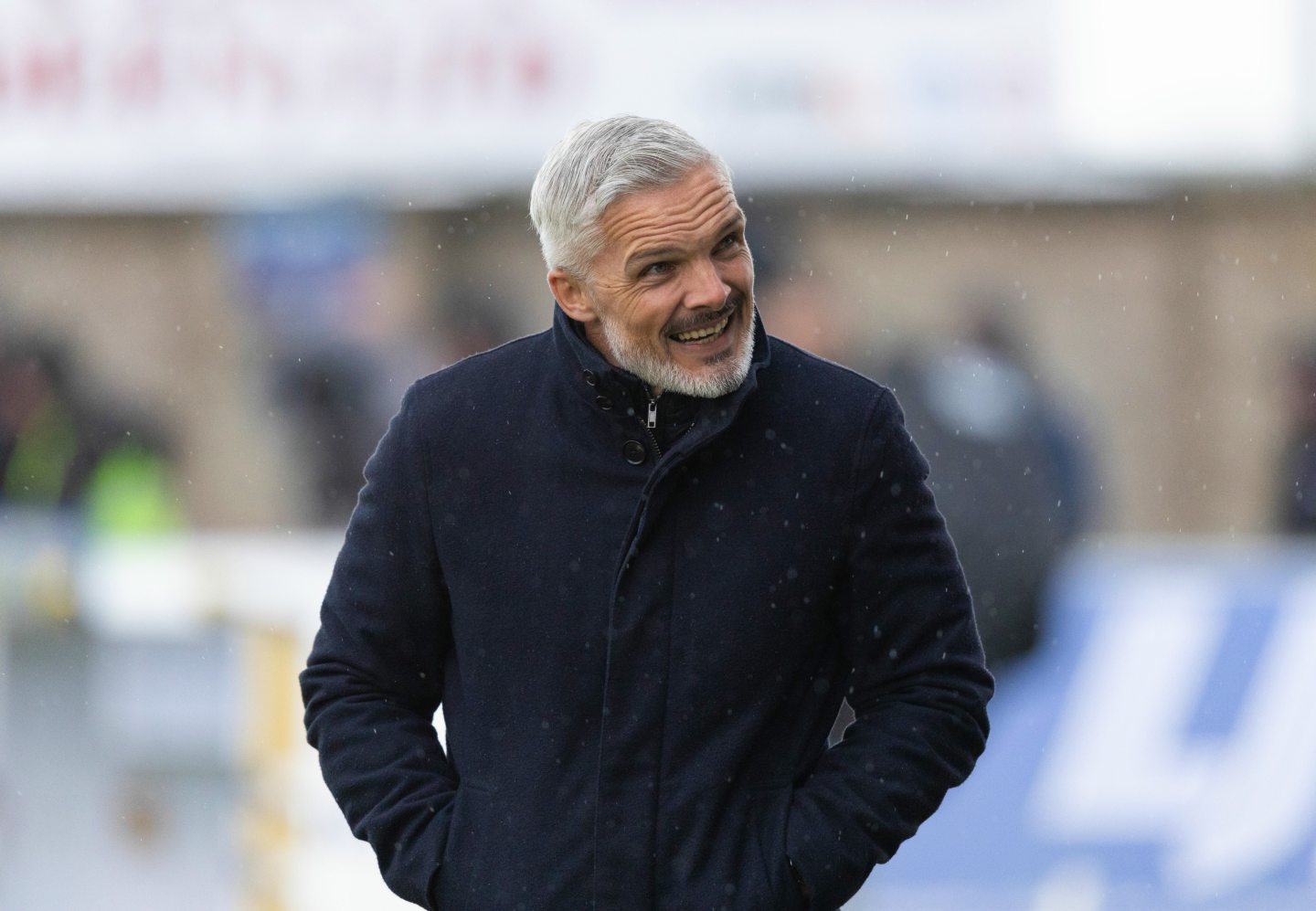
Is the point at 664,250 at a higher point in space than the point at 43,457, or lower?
higher

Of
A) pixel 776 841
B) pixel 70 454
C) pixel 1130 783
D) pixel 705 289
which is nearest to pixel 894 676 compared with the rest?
pixel 776 841

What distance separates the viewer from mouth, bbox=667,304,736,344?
8.84 ft

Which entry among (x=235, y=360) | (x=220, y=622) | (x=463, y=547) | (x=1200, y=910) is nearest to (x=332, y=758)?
(x=463, y=547)

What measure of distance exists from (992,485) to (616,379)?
285 cm

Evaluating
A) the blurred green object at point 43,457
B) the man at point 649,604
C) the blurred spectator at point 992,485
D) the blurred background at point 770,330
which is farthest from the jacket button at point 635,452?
the blurred green object at point 43,457

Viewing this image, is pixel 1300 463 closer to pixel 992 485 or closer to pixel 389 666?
pixel 992 485

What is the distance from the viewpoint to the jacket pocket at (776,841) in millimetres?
2686

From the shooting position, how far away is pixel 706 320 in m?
2.69

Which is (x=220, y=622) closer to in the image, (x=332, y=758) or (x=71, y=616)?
(x=71, y=616)

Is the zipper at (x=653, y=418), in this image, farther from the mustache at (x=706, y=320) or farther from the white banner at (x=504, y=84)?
the white banner at (x=504, y=84)

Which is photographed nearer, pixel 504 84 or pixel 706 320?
pixel 706 320

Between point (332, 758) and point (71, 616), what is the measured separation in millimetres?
4039

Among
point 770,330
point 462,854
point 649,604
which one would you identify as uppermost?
point 770,330

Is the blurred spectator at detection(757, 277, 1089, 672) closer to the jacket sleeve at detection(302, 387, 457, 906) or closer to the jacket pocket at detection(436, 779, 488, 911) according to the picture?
the jacket sleeve at detection(302, 387, 457, 906)
